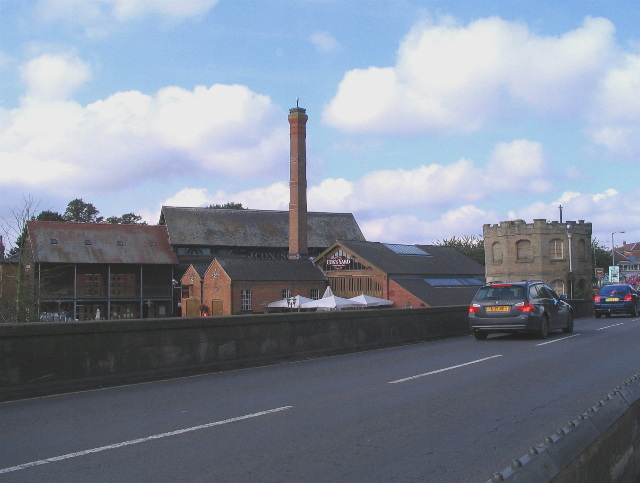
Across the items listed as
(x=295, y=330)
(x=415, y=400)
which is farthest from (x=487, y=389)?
(x=295, y=330)

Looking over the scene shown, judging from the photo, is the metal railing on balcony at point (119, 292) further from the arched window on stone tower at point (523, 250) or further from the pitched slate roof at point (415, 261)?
the arched window on stone tower at point (523, 250)

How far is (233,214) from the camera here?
8469cm

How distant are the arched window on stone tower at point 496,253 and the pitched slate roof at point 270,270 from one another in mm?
17451

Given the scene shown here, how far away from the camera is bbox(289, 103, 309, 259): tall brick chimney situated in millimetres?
68188

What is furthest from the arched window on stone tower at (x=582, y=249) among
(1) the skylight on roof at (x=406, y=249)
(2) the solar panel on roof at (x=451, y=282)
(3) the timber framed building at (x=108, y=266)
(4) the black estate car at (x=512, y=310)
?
(4) the black estate car at (x=512, y=310)

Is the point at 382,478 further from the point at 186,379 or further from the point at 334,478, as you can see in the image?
the point at 186,379

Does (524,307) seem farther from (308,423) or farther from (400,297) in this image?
(400,297)

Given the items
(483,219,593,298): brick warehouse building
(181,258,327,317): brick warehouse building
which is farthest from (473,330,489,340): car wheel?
(181,258,327,317): brick warehouse building

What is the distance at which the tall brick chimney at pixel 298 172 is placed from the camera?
68.2m

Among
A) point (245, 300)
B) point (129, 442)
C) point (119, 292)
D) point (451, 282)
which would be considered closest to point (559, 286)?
point (451, 282)

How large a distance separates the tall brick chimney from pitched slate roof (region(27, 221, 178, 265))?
49.2 feet

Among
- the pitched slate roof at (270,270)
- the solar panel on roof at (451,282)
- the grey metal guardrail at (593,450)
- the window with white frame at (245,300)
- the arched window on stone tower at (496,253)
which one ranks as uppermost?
the arched window on stone tower at (496,253)

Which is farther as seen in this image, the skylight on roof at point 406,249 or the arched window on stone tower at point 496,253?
the skylight on roof at point 406,249

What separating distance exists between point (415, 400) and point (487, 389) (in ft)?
4.82
